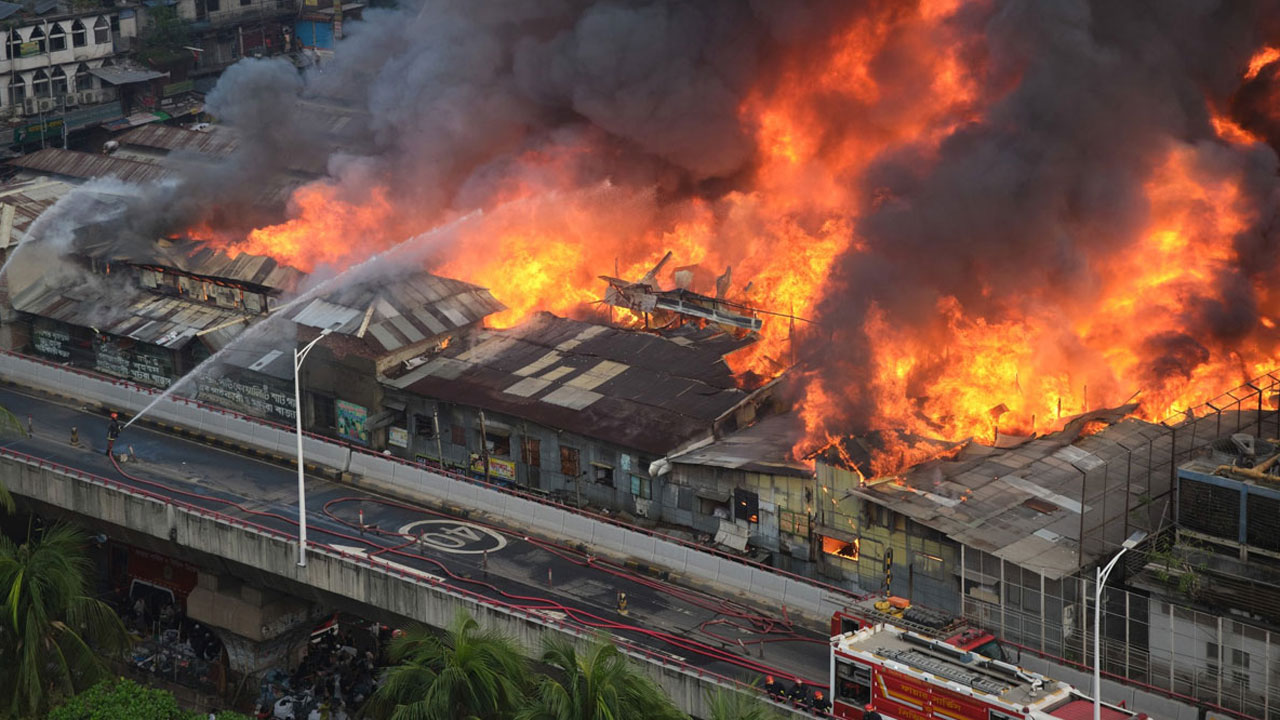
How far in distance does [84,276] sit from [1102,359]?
51920 millimetres

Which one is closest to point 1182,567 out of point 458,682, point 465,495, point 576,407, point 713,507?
point 713,507

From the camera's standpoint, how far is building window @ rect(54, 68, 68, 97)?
12512 cm

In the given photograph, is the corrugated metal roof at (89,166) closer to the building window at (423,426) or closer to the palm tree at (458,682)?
the building window at (423,426)

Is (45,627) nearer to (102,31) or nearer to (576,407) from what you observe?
(576,407)

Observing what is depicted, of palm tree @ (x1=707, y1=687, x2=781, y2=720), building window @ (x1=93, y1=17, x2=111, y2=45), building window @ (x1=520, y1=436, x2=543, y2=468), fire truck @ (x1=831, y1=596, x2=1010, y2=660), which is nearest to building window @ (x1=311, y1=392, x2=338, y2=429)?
building window @ (x1=520, y1=436, x2=543, y2=468)

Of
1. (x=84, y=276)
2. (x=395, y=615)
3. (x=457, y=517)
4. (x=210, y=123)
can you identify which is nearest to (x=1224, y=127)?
(x=457, y=517)

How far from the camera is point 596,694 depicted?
41.8 meters

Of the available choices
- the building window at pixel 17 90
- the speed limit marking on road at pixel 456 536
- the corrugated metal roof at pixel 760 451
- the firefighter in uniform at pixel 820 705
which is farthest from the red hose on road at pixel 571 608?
the building window at pixel 17 90

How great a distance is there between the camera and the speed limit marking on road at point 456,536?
200ft

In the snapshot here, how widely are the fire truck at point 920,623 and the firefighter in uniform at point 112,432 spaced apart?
32.6m

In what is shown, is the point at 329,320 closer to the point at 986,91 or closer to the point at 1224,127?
the point at 986,91

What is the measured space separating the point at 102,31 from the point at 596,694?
100 metres

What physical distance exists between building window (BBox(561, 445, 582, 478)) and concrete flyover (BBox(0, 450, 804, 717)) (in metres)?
12.3

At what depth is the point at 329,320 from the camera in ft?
251
